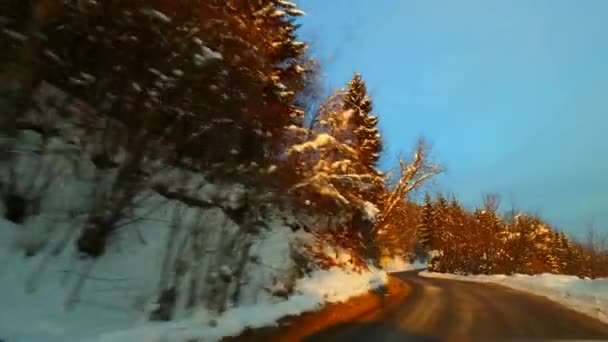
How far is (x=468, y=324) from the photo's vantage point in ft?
46.2

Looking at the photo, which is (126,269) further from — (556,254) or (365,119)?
(556,254)

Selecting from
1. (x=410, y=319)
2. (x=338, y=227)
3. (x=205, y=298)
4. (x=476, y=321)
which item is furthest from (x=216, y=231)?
(x=338, y=227)

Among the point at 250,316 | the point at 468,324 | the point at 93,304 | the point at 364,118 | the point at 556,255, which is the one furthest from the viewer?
the point at 556,255

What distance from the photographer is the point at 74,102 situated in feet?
34.1

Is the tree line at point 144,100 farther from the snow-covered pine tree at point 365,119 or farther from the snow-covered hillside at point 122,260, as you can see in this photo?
the snow-covered pine tree at point 365,119

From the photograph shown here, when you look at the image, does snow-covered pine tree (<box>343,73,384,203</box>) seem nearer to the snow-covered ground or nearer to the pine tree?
the snow-covered ground

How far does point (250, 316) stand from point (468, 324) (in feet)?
19.7

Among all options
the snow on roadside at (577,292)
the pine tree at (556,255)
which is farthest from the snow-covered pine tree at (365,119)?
the pine tree at (556,255)

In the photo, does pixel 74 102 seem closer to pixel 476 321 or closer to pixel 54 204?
pixel 54 204

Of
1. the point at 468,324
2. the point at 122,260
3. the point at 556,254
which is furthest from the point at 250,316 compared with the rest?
the point at 556,254

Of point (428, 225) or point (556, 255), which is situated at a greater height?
point (428, 225)

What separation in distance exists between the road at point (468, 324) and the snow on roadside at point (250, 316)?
0.99 metres

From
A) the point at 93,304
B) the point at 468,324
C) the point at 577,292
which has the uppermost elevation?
the point at 577,292

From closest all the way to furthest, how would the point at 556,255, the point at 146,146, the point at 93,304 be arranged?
the point at 93,304 → the point at 146,146 → the point at 556,255
